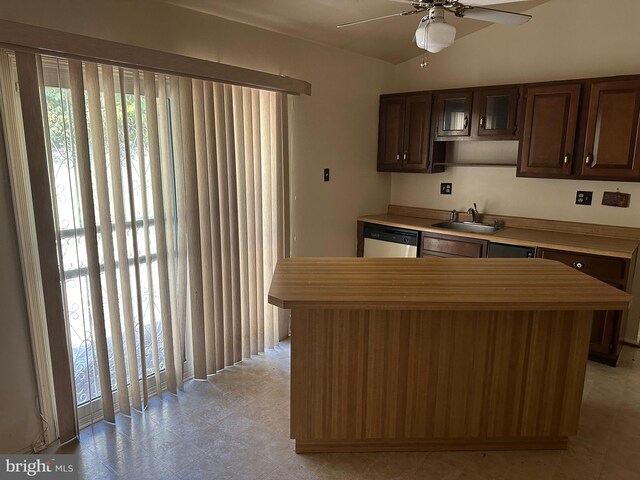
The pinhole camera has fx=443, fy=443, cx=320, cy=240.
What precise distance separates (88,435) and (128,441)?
0.82 feet

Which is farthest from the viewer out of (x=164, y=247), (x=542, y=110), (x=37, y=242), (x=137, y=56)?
(x=542, y=110)

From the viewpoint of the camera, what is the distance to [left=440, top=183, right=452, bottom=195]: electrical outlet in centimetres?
442

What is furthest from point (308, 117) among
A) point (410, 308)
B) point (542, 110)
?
point (410, 308)

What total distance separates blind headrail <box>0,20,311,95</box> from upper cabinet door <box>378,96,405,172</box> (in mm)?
1544

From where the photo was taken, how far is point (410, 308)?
1.96 meters

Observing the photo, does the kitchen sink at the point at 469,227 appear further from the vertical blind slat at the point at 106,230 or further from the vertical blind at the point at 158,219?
the vertical blind slat at the point at 106,230

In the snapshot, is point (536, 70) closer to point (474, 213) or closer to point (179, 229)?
point (474, 213)

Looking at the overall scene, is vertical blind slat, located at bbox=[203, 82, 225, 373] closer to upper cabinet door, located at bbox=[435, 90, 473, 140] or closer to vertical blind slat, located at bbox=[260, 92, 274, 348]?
vertical blind slat, located at bbox=[260, 92, 274, 348]

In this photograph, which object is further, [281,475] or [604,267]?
[604,267]

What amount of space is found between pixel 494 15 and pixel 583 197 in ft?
7.23

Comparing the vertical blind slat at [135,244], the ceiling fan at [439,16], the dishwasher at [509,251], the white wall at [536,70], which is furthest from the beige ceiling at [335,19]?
the dishwasher at [509,251]

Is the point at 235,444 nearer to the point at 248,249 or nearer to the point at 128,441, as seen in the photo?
the point at 128,441

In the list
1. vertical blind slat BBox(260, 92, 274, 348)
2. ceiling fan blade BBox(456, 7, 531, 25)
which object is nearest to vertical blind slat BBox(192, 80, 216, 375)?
vertical blind slat BBox(260, 92, 274, 348)

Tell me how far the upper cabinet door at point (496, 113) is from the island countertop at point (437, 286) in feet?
4.88
